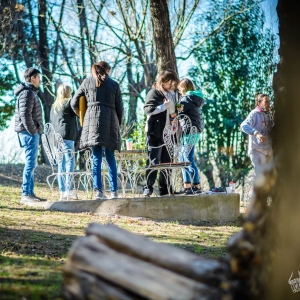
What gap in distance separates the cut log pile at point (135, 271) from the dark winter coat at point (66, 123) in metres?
7.19

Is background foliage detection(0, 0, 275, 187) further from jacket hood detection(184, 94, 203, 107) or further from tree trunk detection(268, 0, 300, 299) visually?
tree trunk detection(268, 0, 300, 299)

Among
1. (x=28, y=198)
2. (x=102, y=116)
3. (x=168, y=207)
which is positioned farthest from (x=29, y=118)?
(x=168, y=207)

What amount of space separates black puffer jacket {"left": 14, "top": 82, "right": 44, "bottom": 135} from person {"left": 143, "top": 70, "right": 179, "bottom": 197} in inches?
68.2

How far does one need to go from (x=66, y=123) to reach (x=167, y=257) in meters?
7.76

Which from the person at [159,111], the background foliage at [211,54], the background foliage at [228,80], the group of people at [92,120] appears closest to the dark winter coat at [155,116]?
the person at [159,111]

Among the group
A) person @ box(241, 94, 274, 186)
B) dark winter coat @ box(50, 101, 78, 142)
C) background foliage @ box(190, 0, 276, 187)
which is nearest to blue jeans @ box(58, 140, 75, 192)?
dark winter coat @ box(50, 101, 78, 142)

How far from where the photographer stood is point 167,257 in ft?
11.2

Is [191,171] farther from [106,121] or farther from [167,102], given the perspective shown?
[106,121]

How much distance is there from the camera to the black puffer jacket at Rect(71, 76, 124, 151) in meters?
9.60

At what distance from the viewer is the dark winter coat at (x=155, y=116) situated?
10328 mm

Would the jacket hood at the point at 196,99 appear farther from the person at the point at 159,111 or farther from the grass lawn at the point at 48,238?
the grass lawn at the point at 48,238

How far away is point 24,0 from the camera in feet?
67.3

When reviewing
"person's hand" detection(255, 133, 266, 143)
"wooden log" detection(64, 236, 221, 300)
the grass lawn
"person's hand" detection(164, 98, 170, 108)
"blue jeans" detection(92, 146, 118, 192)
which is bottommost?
the grass lawn

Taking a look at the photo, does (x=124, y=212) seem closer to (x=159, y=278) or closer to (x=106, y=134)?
(x=106, y=134)
